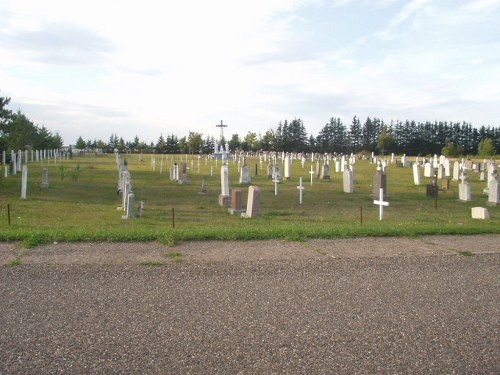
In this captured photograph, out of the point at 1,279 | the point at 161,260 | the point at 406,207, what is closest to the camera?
the point at 1,279

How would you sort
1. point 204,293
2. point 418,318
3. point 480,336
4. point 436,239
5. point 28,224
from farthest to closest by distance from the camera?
1. point 28,224
2. point 436,239
3. point 204,293
4. point 418,318
5. point 480,336

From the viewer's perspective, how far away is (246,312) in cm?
529

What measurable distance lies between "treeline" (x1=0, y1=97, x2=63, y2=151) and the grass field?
4.13m

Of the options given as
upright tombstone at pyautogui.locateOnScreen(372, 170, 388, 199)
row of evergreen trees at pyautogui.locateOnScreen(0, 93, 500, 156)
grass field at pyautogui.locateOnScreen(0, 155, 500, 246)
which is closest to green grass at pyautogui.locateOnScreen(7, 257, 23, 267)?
grass field at pyautogui.locateOnScreen(0, 155, 500, 246)

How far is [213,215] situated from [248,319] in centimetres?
1107

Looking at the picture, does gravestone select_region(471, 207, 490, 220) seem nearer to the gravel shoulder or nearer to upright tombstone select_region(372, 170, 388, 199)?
the gravel shoulder

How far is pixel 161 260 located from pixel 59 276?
5.35 ft

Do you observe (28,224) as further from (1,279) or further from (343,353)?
(343,353)

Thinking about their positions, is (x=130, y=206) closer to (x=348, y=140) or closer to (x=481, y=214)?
(x=481, y=214)

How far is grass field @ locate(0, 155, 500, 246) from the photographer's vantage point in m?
→ 10.3

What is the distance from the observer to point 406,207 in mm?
18953

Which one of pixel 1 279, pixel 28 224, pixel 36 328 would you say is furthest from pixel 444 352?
pixel 28 224

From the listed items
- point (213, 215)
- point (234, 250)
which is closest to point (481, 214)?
point (213, 215)

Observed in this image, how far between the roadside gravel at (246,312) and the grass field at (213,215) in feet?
5.79
